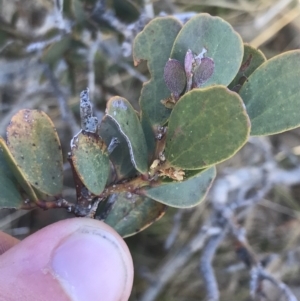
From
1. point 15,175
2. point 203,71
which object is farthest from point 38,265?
point 203,71

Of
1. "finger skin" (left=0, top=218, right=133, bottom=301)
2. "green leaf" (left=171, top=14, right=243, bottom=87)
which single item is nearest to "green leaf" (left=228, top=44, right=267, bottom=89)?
"green leaf" (left=171, top=14, right=243, bottom=87)

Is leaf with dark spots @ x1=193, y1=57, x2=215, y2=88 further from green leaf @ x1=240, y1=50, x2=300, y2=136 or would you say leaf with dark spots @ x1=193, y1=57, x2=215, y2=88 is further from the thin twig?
the thin twig

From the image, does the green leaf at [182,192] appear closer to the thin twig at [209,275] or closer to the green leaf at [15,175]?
the green leaf at [15,175]

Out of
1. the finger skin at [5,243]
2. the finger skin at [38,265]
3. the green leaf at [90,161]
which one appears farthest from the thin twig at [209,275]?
the green leaf at [90,161]

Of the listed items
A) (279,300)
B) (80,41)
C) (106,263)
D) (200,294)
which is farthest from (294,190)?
(106,263)

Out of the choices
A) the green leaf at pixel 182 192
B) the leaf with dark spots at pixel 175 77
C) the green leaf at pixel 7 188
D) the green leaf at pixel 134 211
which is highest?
the leaf with dark spots at pixel 175 77
